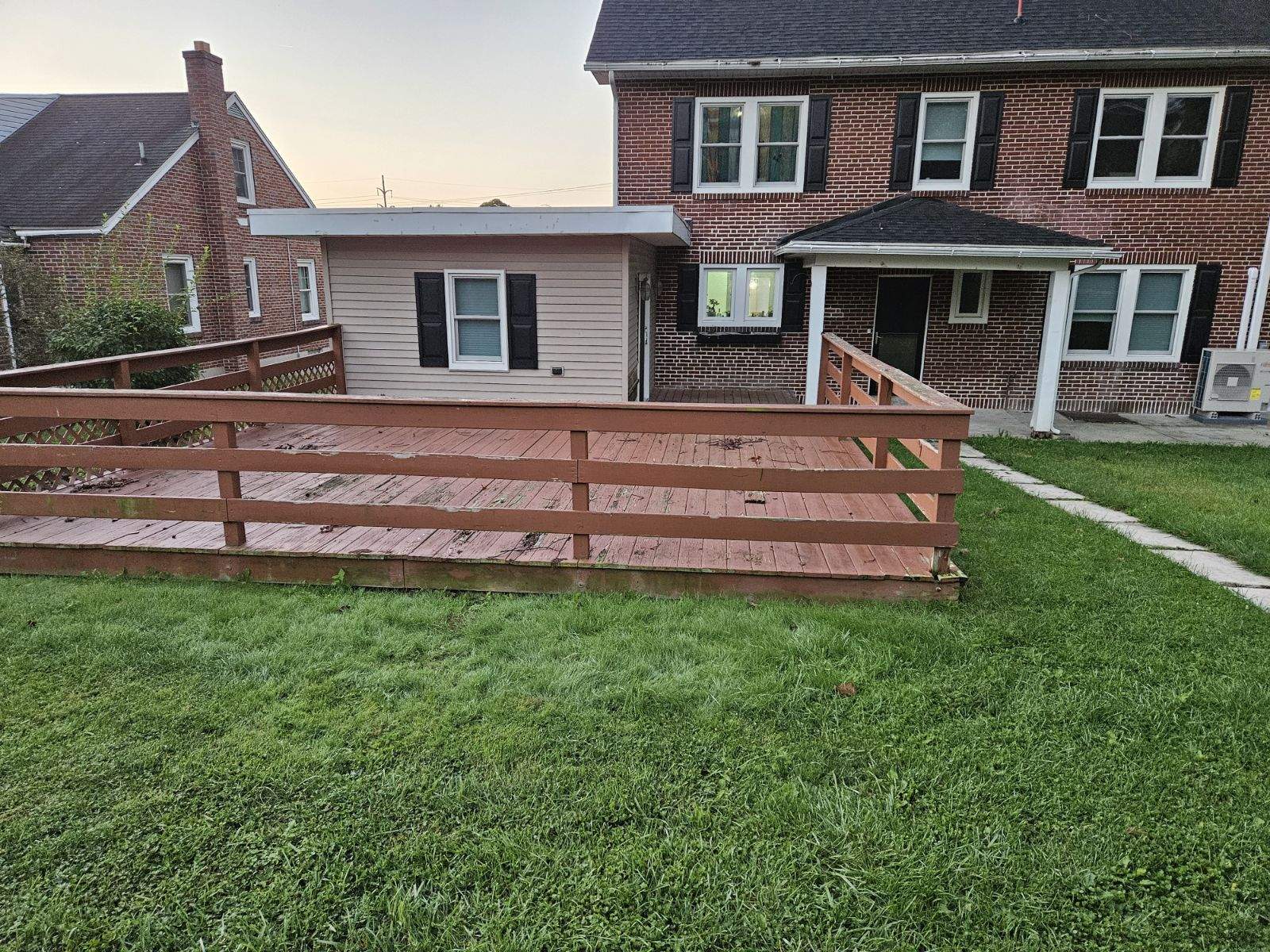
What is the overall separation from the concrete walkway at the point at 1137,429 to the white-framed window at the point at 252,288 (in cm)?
1655

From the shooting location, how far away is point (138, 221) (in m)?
14.9

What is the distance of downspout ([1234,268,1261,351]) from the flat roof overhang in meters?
9.60

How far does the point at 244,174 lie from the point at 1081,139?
1804 centimetres

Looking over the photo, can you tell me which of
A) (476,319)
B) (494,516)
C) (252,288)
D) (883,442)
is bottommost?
(494,516)

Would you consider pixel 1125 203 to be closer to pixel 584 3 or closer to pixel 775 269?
pixel 775 269

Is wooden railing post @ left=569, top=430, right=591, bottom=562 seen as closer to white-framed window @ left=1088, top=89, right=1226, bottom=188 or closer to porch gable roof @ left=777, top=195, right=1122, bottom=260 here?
porch gable roof @ left=777, top=195, right=1122, bottom=260

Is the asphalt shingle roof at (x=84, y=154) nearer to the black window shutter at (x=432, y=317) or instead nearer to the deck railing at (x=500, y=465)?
the black window shutter at (x=432, y=317)

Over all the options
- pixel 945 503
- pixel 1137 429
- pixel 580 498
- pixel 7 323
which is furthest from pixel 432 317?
pixel 1137 429

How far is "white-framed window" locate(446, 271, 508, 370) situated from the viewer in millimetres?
9047

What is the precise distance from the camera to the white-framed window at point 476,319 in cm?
905

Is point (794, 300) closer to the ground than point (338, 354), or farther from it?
farther from it

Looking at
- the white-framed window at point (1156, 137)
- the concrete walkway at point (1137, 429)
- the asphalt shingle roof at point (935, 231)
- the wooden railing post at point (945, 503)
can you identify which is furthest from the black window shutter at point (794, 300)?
the wooden railing post at point (945, 503)

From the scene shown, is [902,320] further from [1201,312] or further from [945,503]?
[945,503]

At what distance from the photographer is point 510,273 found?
8.94 meters
